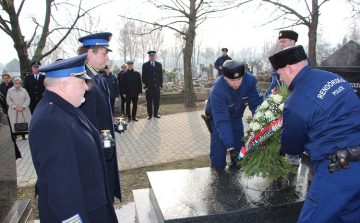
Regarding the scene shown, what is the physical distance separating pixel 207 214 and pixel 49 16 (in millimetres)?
13229

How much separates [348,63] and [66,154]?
6.38 metres

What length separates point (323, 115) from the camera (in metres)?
2.20

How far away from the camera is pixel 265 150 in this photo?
10.5ft

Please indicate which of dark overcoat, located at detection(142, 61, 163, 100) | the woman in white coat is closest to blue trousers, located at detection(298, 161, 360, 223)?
the woman in white coat

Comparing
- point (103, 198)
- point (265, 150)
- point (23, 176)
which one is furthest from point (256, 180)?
point (23, 176)

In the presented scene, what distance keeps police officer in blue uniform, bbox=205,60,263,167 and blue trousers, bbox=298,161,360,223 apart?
1.39 m

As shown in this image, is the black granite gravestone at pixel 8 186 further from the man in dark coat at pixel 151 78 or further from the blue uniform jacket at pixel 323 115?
the man in dark coat at pixel 151 78

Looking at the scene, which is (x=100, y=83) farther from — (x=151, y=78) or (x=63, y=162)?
(x=151, y=78)

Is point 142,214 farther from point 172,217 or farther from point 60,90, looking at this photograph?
point 60,90

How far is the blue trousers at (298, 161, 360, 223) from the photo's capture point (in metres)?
2.14

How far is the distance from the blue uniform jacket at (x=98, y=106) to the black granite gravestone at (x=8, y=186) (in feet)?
3.38

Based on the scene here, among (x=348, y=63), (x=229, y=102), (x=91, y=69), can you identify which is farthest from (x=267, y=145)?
(x=348, y=63)

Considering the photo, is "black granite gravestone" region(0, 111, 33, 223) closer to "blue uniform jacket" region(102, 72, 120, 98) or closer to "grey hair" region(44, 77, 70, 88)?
"grey hair" region(44, 77, 70, 88)

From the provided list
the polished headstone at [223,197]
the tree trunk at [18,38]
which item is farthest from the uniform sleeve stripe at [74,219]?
the tree trunk at [18,38]
